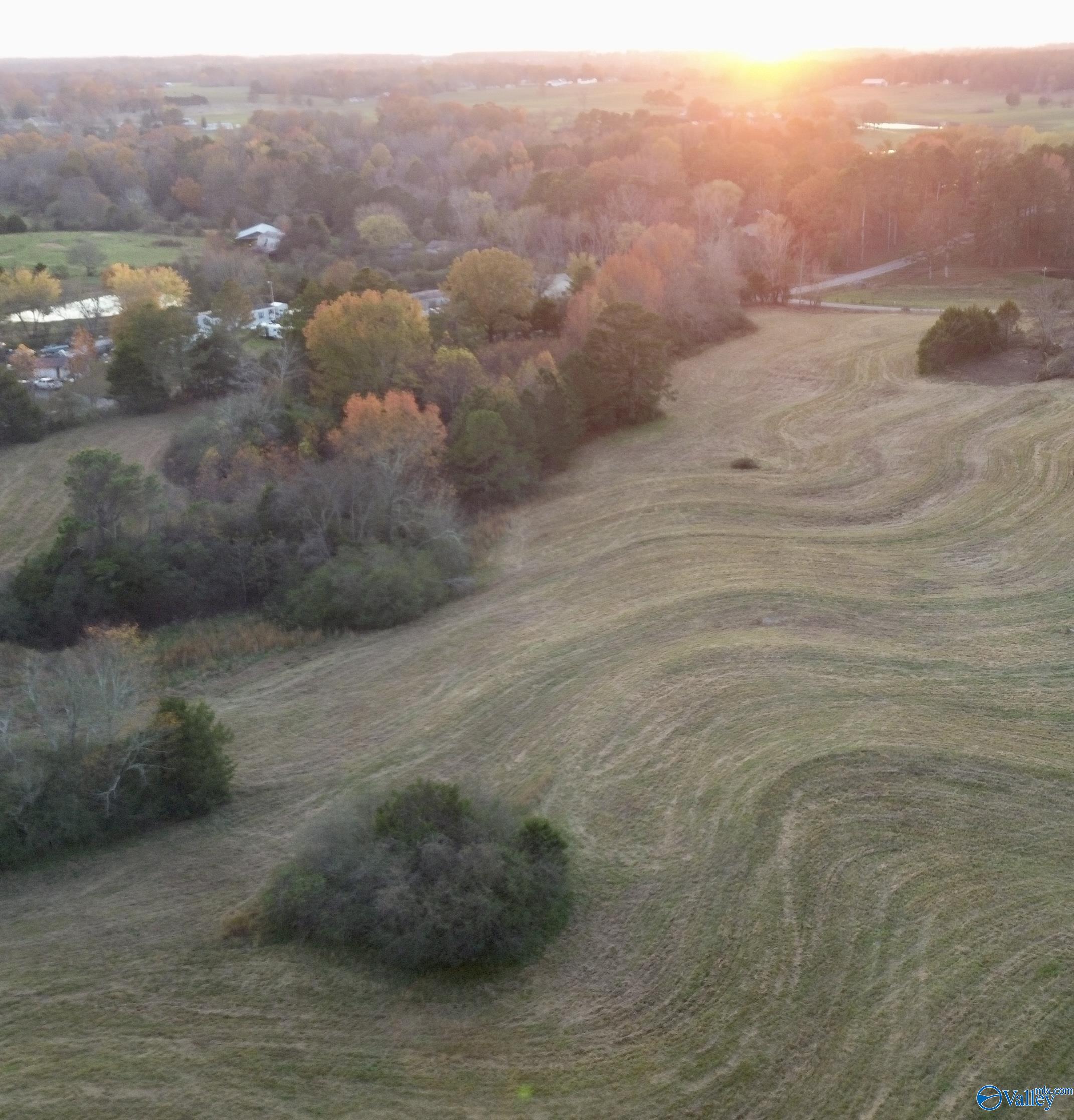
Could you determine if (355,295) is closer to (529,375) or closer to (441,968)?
(529,375)

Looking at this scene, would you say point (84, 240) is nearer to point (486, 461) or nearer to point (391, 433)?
point (391, 433)

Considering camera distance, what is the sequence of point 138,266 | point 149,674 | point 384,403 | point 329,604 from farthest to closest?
point 138,266, point 384,403, point 329,604, point 149,674

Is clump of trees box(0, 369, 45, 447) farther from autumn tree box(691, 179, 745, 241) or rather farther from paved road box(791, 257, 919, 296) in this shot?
paved road box(791, 257, 919, 296)

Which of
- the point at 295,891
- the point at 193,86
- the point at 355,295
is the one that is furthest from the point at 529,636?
the point at 193,86

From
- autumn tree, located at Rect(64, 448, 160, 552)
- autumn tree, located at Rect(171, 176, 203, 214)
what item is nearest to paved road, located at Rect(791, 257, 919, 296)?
autumn tree, located at Rect(64, 448, 160, 552)

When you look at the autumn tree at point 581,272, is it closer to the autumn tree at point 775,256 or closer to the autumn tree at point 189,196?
the autumn tree at point 775,256

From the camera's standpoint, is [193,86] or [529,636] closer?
→ [529,636]
